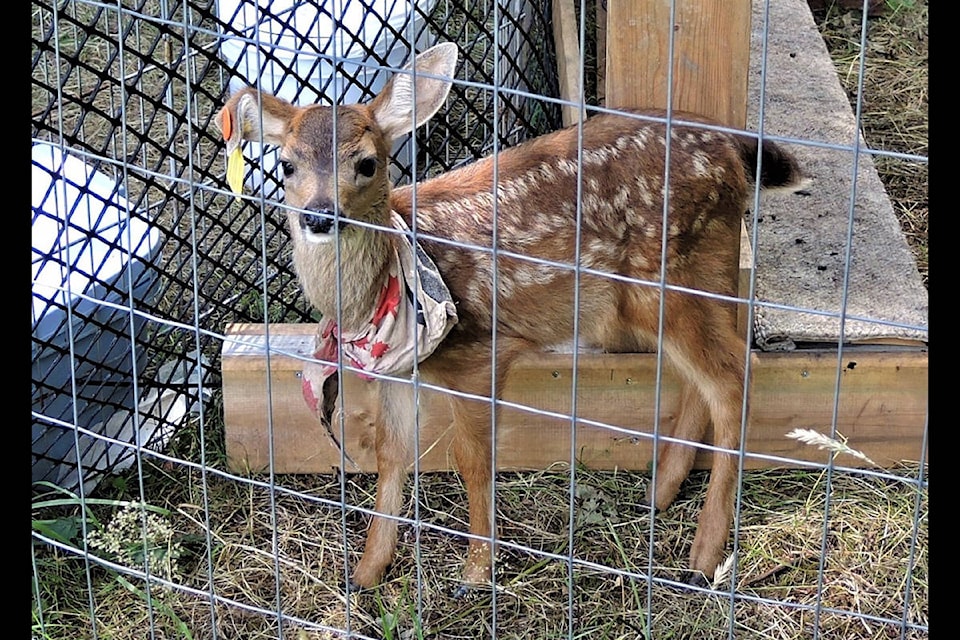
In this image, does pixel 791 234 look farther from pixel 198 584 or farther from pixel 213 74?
pixel 213 74

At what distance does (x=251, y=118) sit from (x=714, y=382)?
1.36m

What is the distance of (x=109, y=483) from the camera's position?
3826 millimetres

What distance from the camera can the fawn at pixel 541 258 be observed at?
3395 mm

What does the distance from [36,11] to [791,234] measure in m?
3.35

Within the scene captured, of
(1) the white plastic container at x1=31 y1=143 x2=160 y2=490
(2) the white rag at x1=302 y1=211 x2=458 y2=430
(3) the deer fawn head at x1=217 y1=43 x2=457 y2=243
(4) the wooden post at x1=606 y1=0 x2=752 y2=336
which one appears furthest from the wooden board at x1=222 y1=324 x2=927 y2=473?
(4) the wooden post at x1=606 y1=0 x2=752 y2=336

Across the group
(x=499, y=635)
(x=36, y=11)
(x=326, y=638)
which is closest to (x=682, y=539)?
(x=499, y=635)

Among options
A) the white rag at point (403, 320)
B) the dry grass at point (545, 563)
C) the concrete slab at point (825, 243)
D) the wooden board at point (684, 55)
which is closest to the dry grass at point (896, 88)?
the concrete slab at point (825, 243)

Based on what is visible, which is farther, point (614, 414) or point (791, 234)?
point (791, 234)

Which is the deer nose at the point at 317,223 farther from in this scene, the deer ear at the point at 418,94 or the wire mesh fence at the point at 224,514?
the deer ear at the point at 418,94

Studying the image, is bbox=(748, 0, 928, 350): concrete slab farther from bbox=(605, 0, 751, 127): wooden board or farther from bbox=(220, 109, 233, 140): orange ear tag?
bbox=(220, 109, 233, 140): orange ear tag

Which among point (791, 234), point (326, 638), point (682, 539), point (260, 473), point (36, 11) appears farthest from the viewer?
point (36, 11)

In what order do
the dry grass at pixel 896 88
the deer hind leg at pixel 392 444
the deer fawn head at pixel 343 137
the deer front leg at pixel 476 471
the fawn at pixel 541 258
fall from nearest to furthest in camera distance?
the deer fawn head at pixel 343 137, the fawn at pixel 541 258, the deer front leg at pixel 476 471, the deer hind leg at pixel 392 444, the dry grass at pixel 896 88

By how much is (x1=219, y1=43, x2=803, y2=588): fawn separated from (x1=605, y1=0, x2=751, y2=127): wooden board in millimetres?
70

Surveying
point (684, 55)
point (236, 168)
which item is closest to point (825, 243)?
point (684, 55)
